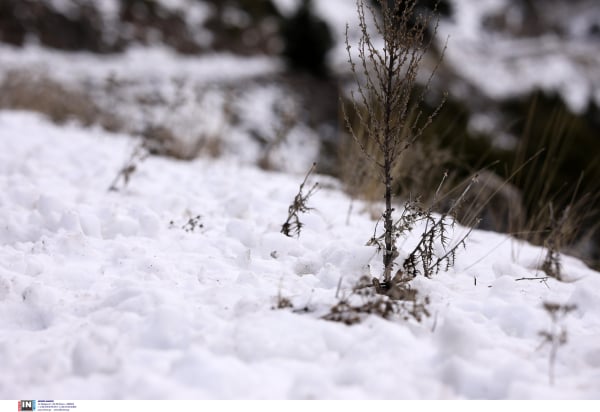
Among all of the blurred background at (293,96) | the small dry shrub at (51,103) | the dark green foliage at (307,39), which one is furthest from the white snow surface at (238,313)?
the dark green foliage at (307,39)

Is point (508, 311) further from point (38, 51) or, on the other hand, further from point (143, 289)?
point (38, 51)

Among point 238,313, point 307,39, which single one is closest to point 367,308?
point 238,313

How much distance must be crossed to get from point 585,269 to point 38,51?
41.2 ft

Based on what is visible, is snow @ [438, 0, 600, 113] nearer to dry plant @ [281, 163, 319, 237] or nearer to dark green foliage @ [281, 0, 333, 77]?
dark green foliage @ [281, 0, 333, 77]

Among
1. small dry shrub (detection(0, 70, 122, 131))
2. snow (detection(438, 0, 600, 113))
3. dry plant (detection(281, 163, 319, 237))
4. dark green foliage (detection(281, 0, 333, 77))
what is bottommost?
dry plant (detection(281, 163, 319, 237))

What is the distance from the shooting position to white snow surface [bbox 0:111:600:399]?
4.27 ft

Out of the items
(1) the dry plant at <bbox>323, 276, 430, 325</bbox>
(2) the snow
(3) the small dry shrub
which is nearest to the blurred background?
(3) the small dry shrub

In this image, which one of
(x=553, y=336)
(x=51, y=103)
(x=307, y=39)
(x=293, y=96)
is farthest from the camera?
(x=307, y=39)

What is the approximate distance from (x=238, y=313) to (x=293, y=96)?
938 cm

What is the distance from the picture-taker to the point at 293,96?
10.5m

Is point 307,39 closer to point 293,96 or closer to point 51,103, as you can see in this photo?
point 293,96

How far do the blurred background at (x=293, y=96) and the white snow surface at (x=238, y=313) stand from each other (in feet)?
1.99

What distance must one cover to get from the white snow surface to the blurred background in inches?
23.9

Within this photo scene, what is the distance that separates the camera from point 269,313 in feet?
5.27
